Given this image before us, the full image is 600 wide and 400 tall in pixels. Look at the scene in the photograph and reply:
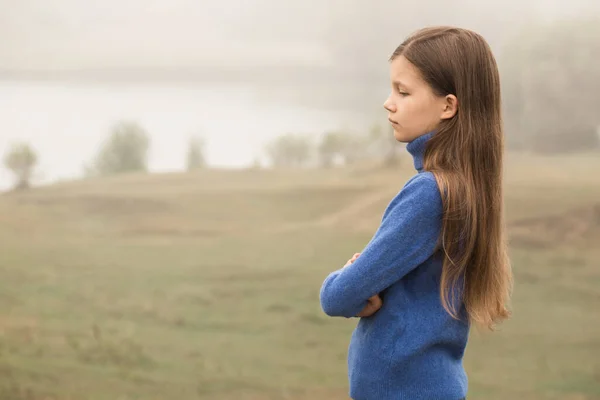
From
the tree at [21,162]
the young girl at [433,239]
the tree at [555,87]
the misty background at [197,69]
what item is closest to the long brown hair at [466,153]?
the young girl at [433,239]

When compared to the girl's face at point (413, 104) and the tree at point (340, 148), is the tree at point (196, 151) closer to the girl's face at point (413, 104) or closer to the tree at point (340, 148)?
the tree at point (340, 148)

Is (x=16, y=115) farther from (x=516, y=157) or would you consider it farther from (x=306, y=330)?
(x=516, y=157)

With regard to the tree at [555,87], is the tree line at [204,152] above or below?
below

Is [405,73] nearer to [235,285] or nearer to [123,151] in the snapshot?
[235,285]

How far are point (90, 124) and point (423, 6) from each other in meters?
1.57

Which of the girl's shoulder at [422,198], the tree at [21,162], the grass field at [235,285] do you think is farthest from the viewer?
the tree at [21,162]

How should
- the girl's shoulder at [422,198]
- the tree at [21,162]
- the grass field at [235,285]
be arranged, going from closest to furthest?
1. the girl's shoulder at [422,198]
2. the grass field at [235,285]
3. the tree at [21,162]

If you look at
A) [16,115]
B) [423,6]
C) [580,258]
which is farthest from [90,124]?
[580,258]

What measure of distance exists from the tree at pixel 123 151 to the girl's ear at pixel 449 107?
243cm

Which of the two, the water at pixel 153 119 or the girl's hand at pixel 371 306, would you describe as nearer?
the girl's hand at pixel 371 306

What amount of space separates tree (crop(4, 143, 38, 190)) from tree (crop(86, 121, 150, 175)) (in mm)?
245

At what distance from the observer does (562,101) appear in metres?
3.48

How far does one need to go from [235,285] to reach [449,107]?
86.8 inches

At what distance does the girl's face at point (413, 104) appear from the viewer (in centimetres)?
140
